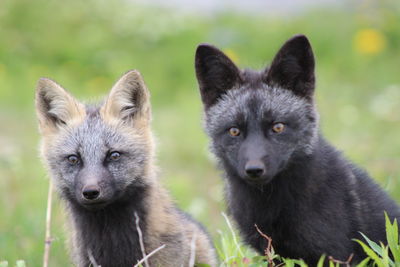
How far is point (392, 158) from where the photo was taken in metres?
10.0

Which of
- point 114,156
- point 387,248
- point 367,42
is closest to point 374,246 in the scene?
point 387,248

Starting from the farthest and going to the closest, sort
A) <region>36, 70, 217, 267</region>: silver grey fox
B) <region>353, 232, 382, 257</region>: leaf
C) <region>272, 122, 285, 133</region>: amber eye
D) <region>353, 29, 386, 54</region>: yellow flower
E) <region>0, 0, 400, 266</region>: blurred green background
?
<region>353, 29, 386, 54</region>: yellow flower, <region>0, 0, 400, 266</region>: blurred green background, <region>36, 70, 217, 267</region>: silver grey fox, <region>272, 122, 285, 133</region>: amber eye, <region>353, 232, 382, 257</region>: leaf

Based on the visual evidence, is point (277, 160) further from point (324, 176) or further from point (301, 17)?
point (301, 17)

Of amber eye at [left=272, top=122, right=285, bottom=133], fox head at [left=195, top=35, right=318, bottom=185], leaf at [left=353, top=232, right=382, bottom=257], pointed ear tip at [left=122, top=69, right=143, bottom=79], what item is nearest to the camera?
leaf at [left=353, top=232, right=382, bottom=257]

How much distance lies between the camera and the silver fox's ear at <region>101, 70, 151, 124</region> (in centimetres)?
643

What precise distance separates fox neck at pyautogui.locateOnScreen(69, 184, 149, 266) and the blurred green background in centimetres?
438

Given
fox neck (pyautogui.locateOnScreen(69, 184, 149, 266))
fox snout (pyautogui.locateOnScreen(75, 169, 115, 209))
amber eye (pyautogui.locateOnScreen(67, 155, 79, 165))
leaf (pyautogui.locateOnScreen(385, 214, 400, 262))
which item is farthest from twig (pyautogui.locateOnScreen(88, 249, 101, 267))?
leaf (pyautogui.locateOnScreen(385, 214, 400, 262))

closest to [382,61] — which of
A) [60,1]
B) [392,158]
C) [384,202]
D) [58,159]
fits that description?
[392,158]

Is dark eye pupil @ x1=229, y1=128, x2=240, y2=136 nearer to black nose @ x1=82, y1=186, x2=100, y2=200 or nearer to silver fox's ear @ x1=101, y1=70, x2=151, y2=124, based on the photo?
silver fox's ear @ x1=101, y1=70, x2=151, y2=124

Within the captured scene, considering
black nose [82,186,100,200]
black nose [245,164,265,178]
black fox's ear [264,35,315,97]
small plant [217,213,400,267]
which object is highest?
black fox's ear [264,35,315,97]

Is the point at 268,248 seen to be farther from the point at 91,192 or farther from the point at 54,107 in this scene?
the point at 54,107

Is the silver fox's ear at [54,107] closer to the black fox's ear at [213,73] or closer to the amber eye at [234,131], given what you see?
the black fox's ear at [213,73]

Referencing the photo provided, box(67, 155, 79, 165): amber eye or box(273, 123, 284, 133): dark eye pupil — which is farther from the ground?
box(273, 123, 284, 133): dark eye pupil

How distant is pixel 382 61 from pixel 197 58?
8.97 meters
